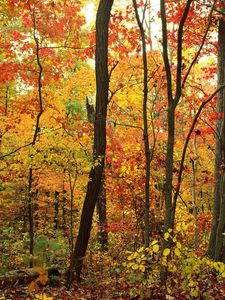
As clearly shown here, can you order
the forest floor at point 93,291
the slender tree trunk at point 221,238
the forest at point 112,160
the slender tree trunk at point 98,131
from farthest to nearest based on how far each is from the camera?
the slender tree trunk at point 98,131, the slender tree trunk at point 221,238, the forest floor at point 93,291, the forest at point 112,160

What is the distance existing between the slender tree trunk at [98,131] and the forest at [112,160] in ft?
0.08

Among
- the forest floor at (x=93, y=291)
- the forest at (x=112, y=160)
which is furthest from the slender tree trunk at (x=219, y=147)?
the forest floor at (x=93, y=291)

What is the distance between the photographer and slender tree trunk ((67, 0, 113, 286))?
8.02 m

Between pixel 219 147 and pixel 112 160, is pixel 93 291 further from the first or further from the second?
pixel 112 160

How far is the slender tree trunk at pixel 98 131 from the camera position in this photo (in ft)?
26.3

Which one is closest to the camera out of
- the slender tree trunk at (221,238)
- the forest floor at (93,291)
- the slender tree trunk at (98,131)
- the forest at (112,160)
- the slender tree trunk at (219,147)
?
the forest at (112,160)

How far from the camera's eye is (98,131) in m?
8.18

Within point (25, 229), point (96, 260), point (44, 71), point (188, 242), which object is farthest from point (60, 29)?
point (25, 229)

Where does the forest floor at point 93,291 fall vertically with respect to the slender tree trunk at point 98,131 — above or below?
below

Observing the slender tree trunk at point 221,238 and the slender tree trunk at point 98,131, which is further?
the slender tree trunk at point 98,131

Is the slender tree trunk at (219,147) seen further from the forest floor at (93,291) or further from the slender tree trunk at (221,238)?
the forest floor at (93,291)

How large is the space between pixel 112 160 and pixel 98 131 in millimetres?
4235

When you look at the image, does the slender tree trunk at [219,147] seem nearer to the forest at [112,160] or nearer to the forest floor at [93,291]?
the forest at [112,160]

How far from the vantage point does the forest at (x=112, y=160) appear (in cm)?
500
